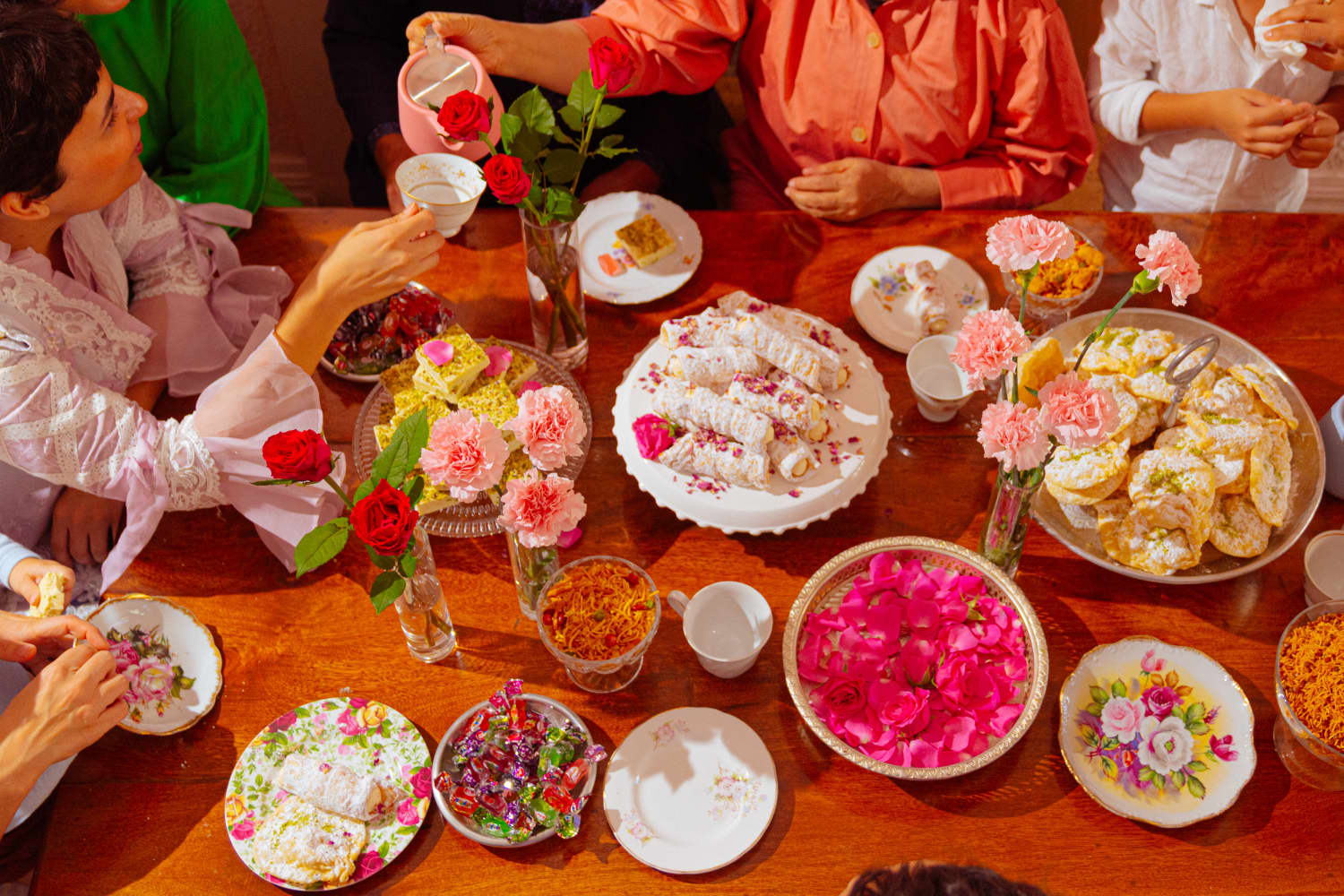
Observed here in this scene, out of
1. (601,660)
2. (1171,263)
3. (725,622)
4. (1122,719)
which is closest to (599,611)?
(601,660)

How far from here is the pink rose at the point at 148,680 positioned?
1.38m

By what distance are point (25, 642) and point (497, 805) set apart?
0.70 metres

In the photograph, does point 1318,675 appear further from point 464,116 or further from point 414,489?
point 464,116

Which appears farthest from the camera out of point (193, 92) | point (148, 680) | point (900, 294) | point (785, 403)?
point (193, 92)

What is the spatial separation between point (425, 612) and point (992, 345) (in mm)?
828

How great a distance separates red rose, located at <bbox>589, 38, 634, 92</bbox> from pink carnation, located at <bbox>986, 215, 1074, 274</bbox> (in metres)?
0.61

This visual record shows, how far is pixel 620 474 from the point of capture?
1.60 m

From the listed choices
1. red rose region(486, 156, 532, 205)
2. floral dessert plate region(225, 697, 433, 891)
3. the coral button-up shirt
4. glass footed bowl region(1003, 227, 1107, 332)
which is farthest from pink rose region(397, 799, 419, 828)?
the coral button-up shirt

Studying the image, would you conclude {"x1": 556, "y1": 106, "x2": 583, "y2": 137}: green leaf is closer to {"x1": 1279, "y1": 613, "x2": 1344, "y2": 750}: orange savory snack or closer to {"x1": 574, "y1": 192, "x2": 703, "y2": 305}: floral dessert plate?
{"x1": 574, "y1": 192, "x2": 703, "y2": 305}: floral dessert plate

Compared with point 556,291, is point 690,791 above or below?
below

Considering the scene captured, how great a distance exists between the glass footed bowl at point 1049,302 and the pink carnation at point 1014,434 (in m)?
0.64

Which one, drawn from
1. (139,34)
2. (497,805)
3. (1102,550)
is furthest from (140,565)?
(1102,550)

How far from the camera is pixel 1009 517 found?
138cm

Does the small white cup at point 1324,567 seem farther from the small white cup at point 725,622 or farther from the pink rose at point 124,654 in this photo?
the pink rose at point 124,654
